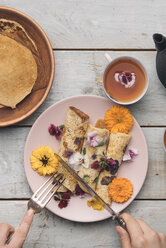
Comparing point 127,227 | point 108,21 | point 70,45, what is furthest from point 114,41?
point 127,227

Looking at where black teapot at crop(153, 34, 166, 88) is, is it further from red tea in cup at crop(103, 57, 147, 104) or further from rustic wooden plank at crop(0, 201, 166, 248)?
rustic wooden plank at crop(0, 201, 166, 248)

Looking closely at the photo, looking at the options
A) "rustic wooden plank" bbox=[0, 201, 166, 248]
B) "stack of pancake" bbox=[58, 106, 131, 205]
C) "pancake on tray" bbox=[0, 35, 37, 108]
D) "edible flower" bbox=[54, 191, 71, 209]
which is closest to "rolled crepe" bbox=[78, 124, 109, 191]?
"stack of pancake" bbox=[58, 106, 131, 205]

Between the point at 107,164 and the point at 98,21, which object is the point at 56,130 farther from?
the point at 98,21

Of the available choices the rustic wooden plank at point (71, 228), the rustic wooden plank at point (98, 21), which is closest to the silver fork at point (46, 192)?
the rustic wooden plank at point (71, 228)

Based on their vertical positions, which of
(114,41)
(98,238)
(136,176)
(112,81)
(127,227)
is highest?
(114,41)

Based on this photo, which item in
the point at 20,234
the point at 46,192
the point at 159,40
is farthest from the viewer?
the point at 46,192

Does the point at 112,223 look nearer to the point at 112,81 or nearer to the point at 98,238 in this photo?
the point at 98,238

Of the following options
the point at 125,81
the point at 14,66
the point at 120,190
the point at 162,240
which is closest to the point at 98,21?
the point at 125,81

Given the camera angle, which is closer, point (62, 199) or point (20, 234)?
point (20, 234)
